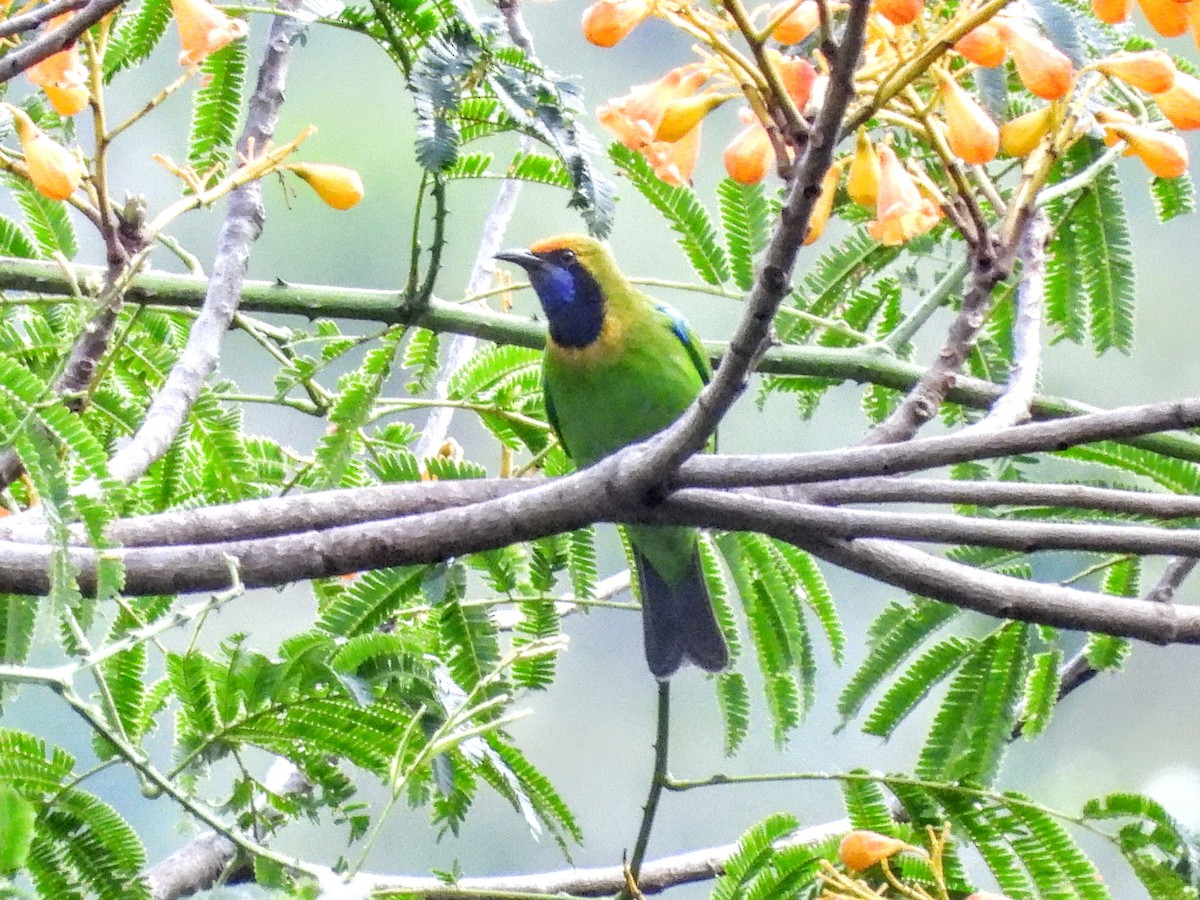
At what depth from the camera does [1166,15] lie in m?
1.67

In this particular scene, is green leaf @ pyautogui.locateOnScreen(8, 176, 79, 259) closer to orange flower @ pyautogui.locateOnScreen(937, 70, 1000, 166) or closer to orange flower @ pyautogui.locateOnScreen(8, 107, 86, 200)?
orange flower @ pyautogui.locateOnScreen(8, 107, 86, 200)

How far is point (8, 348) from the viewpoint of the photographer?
2.61 m

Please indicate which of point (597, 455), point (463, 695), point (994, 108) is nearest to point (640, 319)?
point (597, 455)

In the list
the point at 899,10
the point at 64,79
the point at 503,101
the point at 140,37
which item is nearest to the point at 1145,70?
the point at 899,10

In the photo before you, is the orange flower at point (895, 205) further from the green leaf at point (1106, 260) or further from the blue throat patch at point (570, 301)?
the blue throat patch at point (570, 301)

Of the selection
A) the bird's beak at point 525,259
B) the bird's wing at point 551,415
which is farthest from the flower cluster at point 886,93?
Answer: the bird's beak at point 525,259

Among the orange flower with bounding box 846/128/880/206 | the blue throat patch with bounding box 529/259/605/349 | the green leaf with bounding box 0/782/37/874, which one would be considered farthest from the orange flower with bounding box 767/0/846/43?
the blue throat patch with bounding box 529/259/605/349

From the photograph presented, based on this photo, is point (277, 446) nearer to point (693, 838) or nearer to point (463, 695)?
point (463, 695)

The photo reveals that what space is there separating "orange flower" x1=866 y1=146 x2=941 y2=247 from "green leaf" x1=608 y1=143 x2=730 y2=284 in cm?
99

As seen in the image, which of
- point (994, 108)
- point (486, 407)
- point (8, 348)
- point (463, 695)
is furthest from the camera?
point (486, 407)

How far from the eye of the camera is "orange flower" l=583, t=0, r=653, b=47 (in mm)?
1696

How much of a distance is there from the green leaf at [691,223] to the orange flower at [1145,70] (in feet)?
3.88

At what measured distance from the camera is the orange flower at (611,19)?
170 centimetres

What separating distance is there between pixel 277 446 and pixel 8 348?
781 mm
